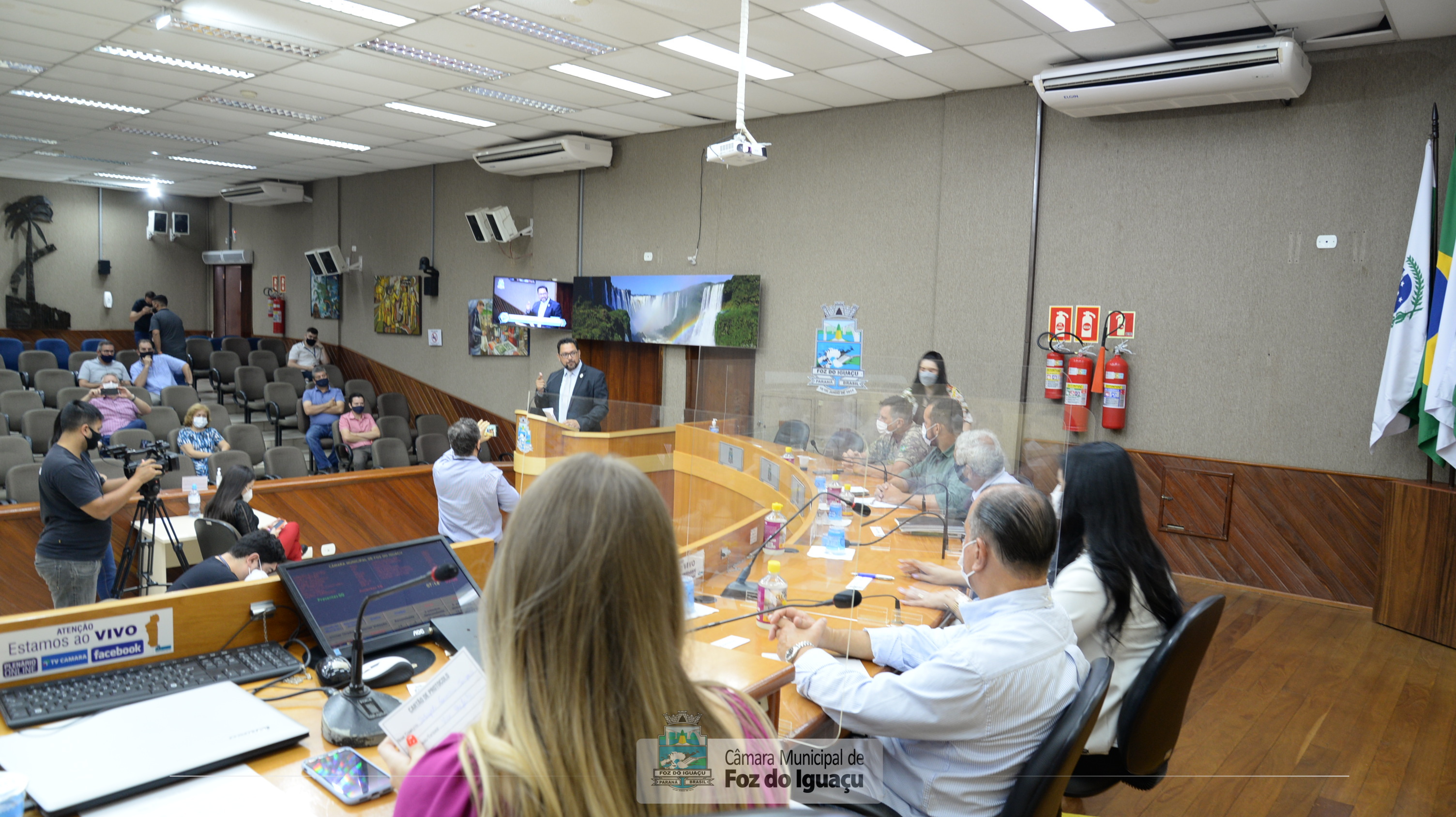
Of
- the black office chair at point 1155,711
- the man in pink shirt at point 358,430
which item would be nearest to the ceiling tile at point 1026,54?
the black office chair at point 1155,711

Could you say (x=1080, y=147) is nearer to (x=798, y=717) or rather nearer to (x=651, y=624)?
(x=798, y=717)

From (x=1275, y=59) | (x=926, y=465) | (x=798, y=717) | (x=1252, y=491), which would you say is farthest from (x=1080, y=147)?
(x=798, y=717)

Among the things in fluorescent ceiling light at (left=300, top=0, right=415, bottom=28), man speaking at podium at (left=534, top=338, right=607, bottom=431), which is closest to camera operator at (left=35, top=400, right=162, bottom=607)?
man speaking at podium at (left=534, top=338, right=607, bottom=431)

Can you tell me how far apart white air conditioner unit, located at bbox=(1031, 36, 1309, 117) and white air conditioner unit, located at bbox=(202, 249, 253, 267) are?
13276 millimetres

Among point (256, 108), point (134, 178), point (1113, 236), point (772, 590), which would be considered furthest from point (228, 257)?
point (772, 590)

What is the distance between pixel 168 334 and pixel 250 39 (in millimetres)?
6560

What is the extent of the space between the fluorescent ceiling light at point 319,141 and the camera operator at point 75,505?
5.98 metres

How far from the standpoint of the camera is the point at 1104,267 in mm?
5988

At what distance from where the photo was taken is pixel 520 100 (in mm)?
7297

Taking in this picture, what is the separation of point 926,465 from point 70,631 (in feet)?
9.88

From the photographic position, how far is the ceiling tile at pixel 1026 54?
533 cm

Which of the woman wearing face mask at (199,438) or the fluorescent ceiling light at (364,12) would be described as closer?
the fluorescent ceiling light at (364,12)

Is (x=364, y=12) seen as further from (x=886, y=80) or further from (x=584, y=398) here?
(x=886, y=80)

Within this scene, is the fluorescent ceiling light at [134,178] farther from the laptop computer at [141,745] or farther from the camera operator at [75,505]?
the laptop computer at [141,745]
